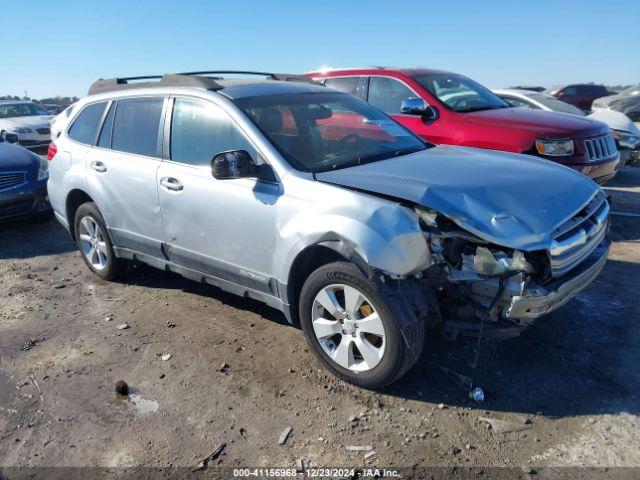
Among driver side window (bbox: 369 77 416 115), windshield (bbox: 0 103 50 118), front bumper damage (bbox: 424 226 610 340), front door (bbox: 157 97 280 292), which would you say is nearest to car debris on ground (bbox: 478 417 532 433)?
front bumper damage (bbox: 424 226 610 340)

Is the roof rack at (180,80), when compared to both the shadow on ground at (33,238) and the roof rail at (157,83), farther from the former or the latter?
the shadow on ground at (33,238)

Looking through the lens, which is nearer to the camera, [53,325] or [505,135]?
[53,325]

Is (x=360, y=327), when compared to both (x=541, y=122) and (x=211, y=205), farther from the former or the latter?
(x=541, y=122)

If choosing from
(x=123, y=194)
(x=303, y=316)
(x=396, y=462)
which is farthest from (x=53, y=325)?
(x=396, y=462)

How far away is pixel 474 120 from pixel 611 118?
5.12 meters

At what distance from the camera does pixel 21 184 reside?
731cm

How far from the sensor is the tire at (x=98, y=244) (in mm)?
5051

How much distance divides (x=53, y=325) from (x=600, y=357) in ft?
13.8

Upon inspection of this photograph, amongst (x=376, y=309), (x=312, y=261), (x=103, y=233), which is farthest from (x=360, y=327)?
(x=103, y=233)

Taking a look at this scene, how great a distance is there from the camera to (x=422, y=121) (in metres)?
6.46

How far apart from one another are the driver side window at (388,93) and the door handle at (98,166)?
359cm

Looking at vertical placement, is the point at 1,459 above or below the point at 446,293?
below

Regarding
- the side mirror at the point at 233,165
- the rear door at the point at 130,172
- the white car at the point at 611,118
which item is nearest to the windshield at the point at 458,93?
the white car at the point at 611,118

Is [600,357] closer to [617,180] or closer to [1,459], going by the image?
[1,459]
